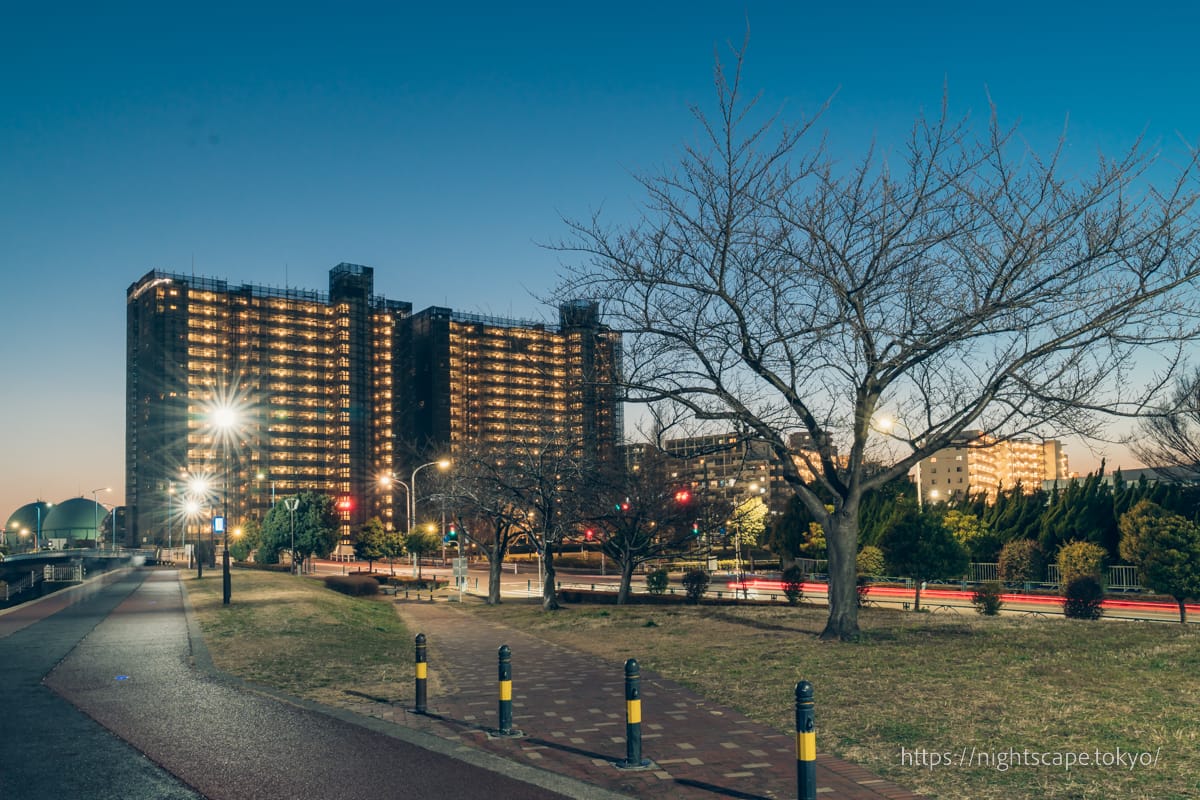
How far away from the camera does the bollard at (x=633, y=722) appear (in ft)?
27.0

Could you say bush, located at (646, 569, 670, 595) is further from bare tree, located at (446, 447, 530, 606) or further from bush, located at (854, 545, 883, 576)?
bush, located at (854, 545, 883, 576)

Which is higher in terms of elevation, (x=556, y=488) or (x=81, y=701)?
(x=556, y=488)

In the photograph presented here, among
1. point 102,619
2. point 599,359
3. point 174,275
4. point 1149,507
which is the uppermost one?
point 174,275

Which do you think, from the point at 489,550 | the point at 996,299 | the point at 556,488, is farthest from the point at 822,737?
the point at 489,550

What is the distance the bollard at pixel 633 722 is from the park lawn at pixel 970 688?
201 cm

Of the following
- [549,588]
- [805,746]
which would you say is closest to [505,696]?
[805,746]

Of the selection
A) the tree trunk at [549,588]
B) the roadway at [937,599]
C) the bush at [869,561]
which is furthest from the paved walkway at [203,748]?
the bush at [869,561]

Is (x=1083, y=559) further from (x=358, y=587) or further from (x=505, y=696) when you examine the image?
(x=505, y=696)

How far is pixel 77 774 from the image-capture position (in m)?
8.51

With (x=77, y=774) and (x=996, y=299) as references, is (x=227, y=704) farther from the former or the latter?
(x=996, y=299)

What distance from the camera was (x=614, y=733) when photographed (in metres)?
9.89

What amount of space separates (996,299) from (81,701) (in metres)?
15.1

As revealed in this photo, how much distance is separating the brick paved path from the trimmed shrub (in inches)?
1366

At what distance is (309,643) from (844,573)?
10718 mm
